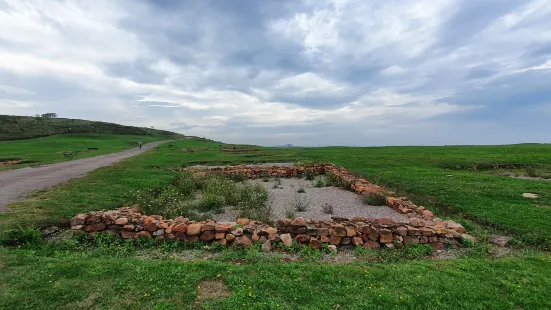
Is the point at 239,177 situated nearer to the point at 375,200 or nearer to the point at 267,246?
the point at 375,200

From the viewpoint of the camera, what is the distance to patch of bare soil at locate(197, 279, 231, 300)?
14.1 feet

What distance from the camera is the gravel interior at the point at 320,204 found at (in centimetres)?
971

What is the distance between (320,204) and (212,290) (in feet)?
24.5

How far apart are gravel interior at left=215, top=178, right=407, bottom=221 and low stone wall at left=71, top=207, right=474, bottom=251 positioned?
2.37m

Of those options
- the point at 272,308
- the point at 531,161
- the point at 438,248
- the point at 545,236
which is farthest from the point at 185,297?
the point at 531,161

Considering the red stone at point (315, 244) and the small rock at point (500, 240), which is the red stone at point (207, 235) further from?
the small rock at point (500, 240)

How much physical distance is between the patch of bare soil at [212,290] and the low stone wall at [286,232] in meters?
1.77

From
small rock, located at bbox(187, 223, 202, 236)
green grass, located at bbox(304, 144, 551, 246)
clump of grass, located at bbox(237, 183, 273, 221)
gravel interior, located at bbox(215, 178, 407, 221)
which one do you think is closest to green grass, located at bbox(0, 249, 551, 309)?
small rock, located at bbox(187, 223, 202, 236)

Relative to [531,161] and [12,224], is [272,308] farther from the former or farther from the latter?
[531,161]

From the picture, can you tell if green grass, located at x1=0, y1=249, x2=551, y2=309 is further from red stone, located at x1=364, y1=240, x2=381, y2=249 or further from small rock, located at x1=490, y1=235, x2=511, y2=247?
small rock, located at x1=490, y1=235, x2=511, y2=247

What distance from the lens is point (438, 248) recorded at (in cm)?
663

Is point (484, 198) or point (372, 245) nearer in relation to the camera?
point (372, 245)

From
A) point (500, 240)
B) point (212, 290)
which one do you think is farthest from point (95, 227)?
point (500, 240)

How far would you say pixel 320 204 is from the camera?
37.3 ft
